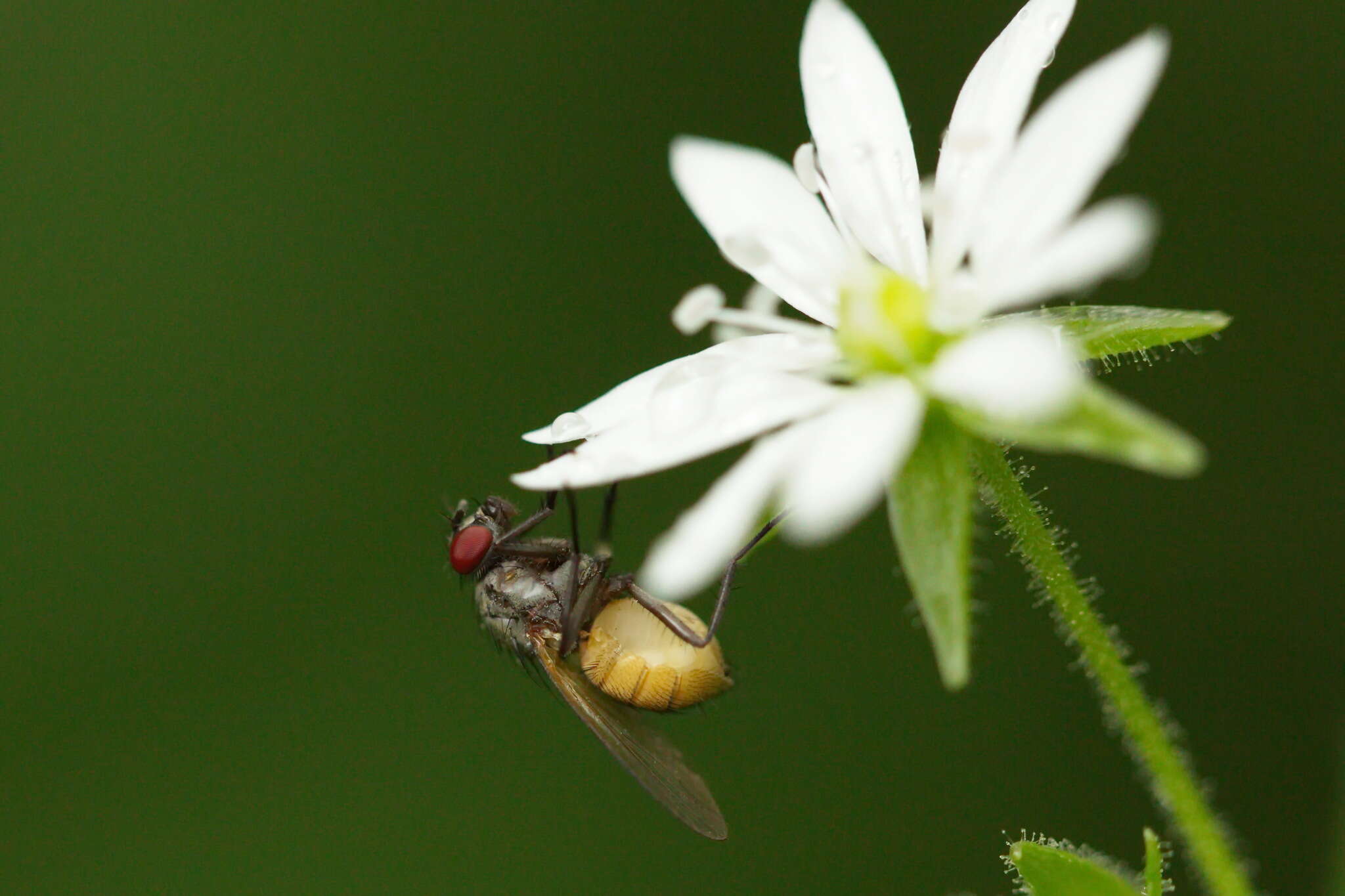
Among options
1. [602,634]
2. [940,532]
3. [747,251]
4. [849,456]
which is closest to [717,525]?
[849,456]

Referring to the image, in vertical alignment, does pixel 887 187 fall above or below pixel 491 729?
above

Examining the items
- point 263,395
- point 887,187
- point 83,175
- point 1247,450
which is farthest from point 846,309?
point 83,175

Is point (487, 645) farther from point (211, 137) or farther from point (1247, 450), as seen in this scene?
point (1247, 450)

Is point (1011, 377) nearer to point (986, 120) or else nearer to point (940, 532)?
point (940, 532)

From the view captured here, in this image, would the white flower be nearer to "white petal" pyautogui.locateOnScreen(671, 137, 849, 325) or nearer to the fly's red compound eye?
"white petal" pyautogui.locateOnScreen(671, 137, 849, 325)

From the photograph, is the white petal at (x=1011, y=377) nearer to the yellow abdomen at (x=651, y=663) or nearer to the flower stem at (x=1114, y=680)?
the flower stem at (x=1114, y=680)
